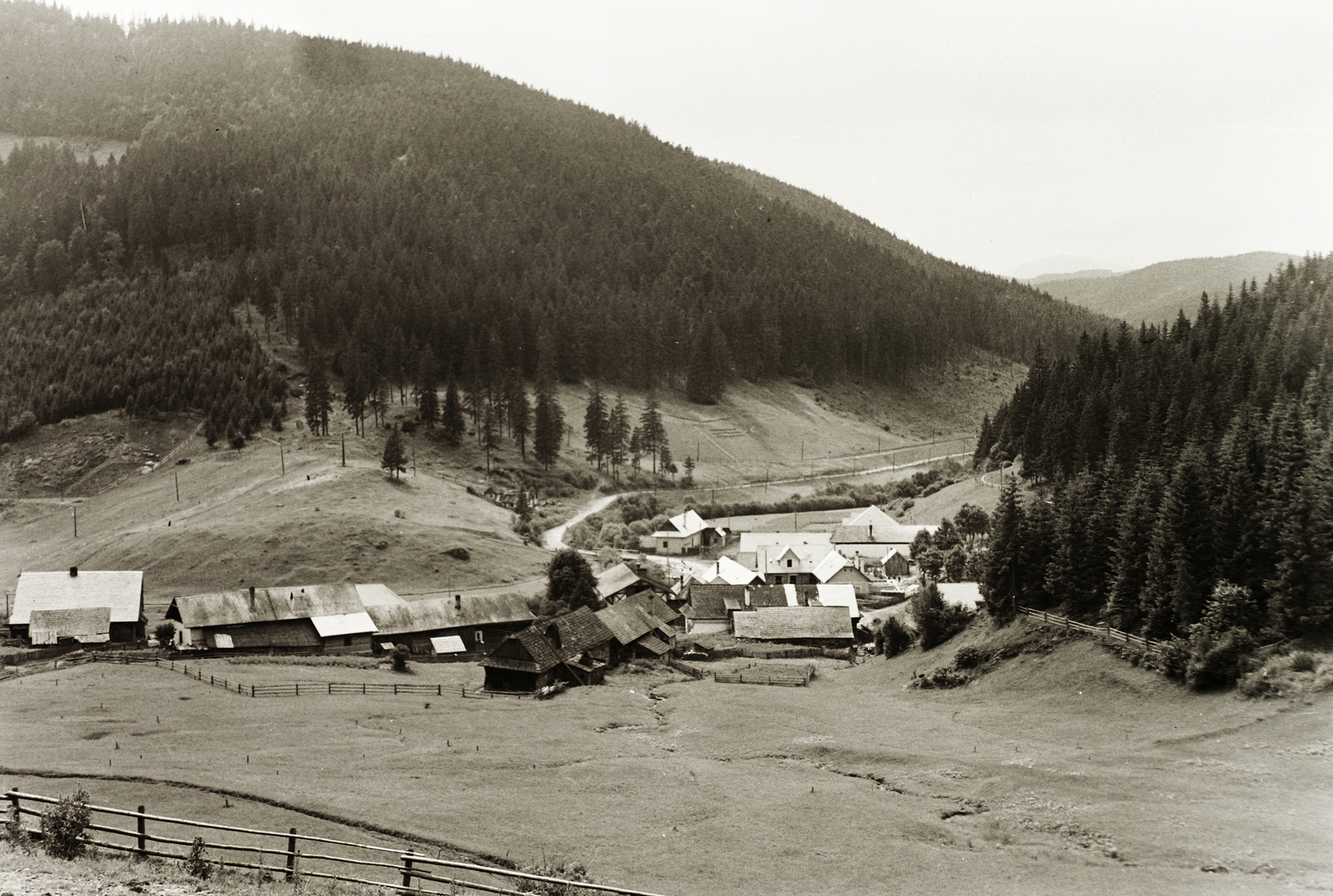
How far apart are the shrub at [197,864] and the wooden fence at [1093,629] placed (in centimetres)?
3998

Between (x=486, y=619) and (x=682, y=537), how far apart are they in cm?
4242

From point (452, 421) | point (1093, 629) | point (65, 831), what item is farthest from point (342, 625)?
point (452, 421)

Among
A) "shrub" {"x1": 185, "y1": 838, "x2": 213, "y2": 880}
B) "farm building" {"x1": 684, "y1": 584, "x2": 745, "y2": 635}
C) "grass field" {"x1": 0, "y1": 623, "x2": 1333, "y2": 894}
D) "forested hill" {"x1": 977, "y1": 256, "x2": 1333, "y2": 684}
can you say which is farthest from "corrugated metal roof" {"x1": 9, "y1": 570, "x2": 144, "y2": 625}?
"forested hill" {"x1": 977, "y1": 256, "x2": 1333, "y2": 684}

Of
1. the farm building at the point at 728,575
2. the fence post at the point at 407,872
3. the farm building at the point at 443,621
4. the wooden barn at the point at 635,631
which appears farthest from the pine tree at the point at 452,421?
the fence post at the point at 407,872

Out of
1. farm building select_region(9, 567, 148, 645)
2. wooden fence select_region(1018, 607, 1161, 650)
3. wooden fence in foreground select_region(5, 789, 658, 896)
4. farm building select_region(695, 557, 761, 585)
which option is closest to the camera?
wooden fence in foreground select_region(5, 789, 658, 896)

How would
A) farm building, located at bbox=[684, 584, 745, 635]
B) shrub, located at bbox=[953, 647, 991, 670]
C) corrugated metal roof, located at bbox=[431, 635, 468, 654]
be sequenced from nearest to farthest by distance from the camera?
1. shrub, located at bbox=[953, 647, 991, 670]
2. corrugated metal roof, located at bbox=[431, 635, 468, 654]
3. farm building, located at bbox=[684, 584, 745, 635]

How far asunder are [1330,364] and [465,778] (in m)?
71.9

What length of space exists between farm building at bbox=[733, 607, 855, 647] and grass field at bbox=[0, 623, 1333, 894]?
75.6ft

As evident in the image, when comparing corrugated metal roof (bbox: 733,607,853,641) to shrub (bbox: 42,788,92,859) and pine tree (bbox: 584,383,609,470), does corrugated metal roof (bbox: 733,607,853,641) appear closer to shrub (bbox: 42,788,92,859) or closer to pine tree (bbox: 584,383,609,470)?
shrub (bbox: 42,788,92,859)

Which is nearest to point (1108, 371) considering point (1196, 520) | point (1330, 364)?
point (1330, 364)

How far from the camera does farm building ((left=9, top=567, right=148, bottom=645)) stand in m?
64.6

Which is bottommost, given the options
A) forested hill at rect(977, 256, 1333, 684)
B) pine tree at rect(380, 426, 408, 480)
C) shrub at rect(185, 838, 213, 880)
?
pine tree at rect(380, 426, 408, 480)

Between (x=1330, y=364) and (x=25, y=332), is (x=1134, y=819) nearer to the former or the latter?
(x=1330, y=364)

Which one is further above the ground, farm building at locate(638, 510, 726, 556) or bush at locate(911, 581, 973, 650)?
bush at locate(911, 581, 973, 650)
